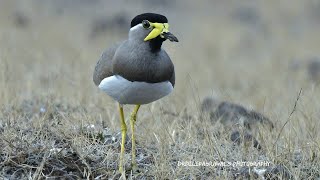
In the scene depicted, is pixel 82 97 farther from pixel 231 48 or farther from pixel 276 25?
pixel 276 25

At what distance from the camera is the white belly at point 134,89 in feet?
14.6

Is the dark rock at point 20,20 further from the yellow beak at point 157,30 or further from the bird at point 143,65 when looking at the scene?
the yellow beak at point 157,30

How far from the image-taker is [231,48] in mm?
13844

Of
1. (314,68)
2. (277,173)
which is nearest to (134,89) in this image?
(277,173)

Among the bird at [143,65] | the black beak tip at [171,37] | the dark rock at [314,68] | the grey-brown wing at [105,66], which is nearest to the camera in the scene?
the black beak tip at [171,37]

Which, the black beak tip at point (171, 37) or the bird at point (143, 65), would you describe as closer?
the black beak tip at point (171, 37)

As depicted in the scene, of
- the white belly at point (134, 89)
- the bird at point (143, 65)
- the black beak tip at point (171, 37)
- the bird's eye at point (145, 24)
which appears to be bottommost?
the white belly at point (134, 89)

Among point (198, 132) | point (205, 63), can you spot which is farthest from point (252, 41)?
point (198, 132)

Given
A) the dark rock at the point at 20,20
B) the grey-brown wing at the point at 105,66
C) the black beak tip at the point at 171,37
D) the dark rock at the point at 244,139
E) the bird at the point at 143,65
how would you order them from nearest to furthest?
the black beak tip at the point at 171,37 → the bird at the point at 143,65 → the grey-brown wing at the point at 105,66 → the dark rock at the point at 244,139 → the dark rock at the point at 20,20

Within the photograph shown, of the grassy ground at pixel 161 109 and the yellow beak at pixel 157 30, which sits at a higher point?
the yellow beak at pixel 157 30

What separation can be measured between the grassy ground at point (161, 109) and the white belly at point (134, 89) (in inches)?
19.1

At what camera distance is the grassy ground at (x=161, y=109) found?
15.7 feet

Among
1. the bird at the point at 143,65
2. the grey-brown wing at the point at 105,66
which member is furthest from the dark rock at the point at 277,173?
the grey-brown wing at the point at 105,66

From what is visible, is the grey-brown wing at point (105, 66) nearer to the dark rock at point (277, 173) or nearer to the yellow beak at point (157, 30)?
the yellow beak at point (157, 30)
